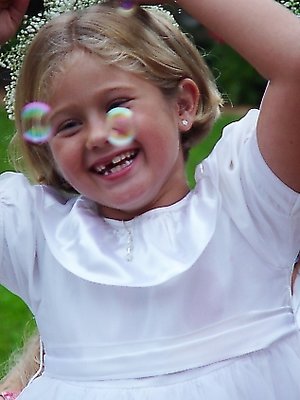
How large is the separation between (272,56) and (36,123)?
0.38 m

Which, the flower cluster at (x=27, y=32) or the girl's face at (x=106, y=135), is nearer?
the girl's face at (x=106, y=135)

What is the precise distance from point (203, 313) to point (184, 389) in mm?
112

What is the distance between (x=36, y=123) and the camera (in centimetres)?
146

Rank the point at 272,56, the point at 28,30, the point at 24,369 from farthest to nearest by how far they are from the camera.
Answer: the point at 24,369
the point at 28,30
the point at 272,56

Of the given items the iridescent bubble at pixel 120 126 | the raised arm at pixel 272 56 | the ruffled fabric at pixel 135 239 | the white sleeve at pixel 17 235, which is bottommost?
the white sleeve at pixel 17 235

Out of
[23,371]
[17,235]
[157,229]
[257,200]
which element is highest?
[257,200]

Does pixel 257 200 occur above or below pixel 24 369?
above

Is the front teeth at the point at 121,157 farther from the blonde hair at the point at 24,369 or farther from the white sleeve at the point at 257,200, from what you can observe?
the blonde hair at the point at 24,369

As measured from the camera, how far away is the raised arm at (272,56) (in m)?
1.30

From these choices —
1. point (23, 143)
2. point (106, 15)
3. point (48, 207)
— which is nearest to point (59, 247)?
point (48, 207)

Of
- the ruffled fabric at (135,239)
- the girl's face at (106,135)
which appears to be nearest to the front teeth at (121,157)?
the girl's face at (106,135)

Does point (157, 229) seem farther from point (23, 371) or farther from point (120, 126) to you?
point (23, 371)

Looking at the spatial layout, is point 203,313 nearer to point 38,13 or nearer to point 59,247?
point 59,247

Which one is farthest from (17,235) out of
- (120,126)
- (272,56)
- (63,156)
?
(272,56)
